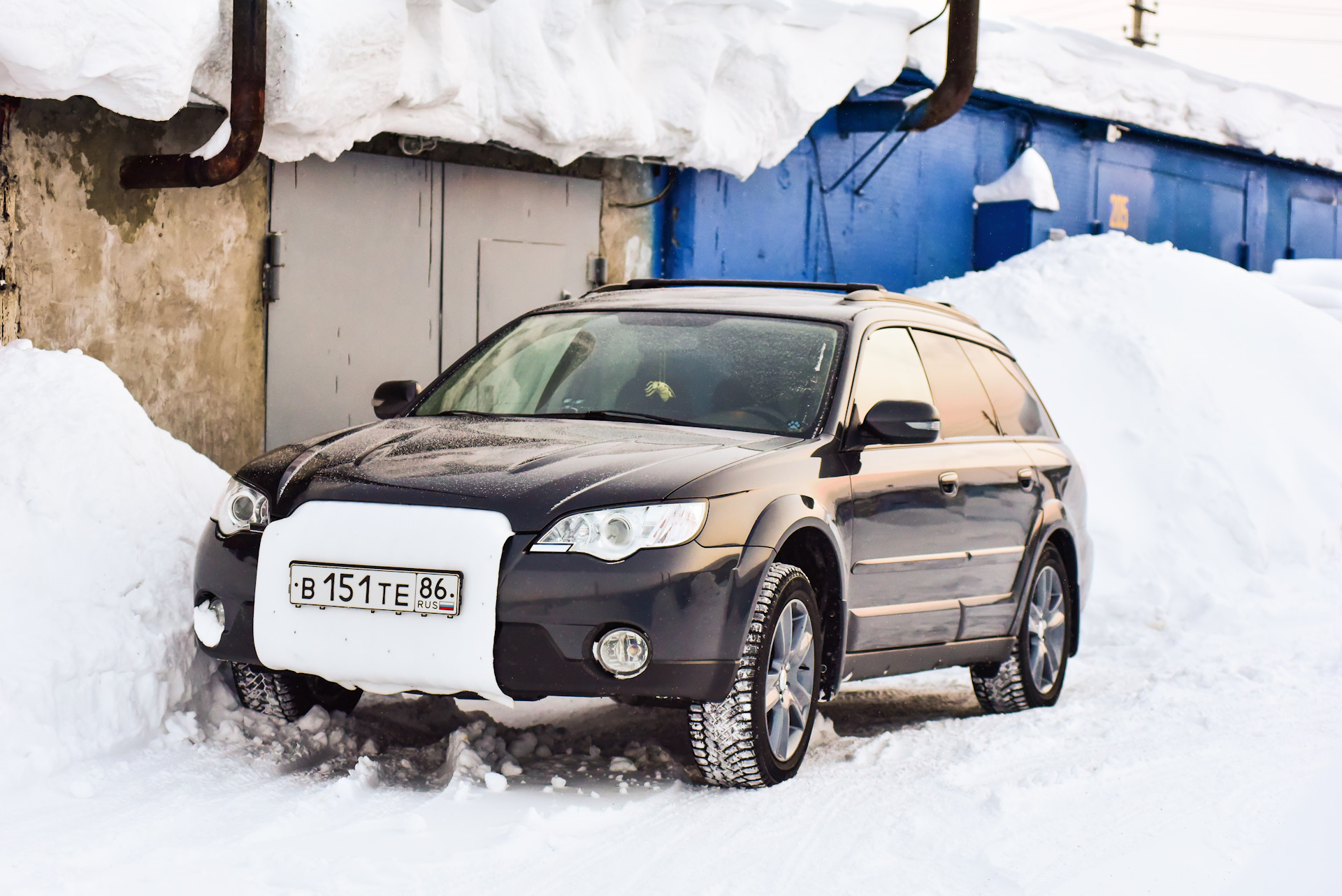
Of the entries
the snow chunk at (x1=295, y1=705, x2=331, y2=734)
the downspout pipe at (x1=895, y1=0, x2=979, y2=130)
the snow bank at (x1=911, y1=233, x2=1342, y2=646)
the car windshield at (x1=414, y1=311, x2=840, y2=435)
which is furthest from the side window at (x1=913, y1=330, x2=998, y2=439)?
the downspout pipe at (x1=895, y1=0, x2=979, y2=130)

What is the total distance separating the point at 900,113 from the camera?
569 inches

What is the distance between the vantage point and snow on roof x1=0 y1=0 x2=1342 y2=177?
7.26 meters

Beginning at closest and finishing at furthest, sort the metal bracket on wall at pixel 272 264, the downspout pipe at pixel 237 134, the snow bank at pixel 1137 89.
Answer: the downspout pipe at pixel 237 134 < the metal bracket on wall at pixel 272 264 < the snow bank at pixel 1137 89

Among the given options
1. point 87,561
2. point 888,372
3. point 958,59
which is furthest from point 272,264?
point 958,59

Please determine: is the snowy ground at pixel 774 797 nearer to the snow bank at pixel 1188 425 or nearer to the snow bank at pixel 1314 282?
the snow bank at pixel 1188 425

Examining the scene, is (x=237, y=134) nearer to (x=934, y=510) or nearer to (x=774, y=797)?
(x=934, y=510)

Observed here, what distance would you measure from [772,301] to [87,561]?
2716 millimetres

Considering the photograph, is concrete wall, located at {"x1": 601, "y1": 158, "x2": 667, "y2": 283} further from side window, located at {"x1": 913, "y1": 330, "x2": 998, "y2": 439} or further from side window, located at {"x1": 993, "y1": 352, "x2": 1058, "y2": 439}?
side window, located at {"x1": 913, "y1": 330, "x2": 998, "y2": 439}

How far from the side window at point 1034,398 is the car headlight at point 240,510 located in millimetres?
3700

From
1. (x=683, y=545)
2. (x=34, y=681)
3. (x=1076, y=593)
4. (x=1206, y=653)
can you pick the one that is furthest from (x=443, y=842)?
(x=1206, y=653)

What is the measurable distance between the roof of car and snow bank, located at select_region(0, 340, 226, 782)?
5.68ft

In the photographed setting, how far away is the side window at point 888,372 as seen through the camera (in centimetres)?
579

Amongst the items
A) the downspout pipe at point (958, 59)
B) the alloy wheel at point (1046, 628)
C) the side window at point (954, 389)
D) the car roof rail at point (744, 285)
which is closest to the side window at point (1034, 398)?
the side window at point (954, 389)

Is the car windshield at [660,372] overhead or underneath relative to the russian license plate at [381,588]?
overhead
